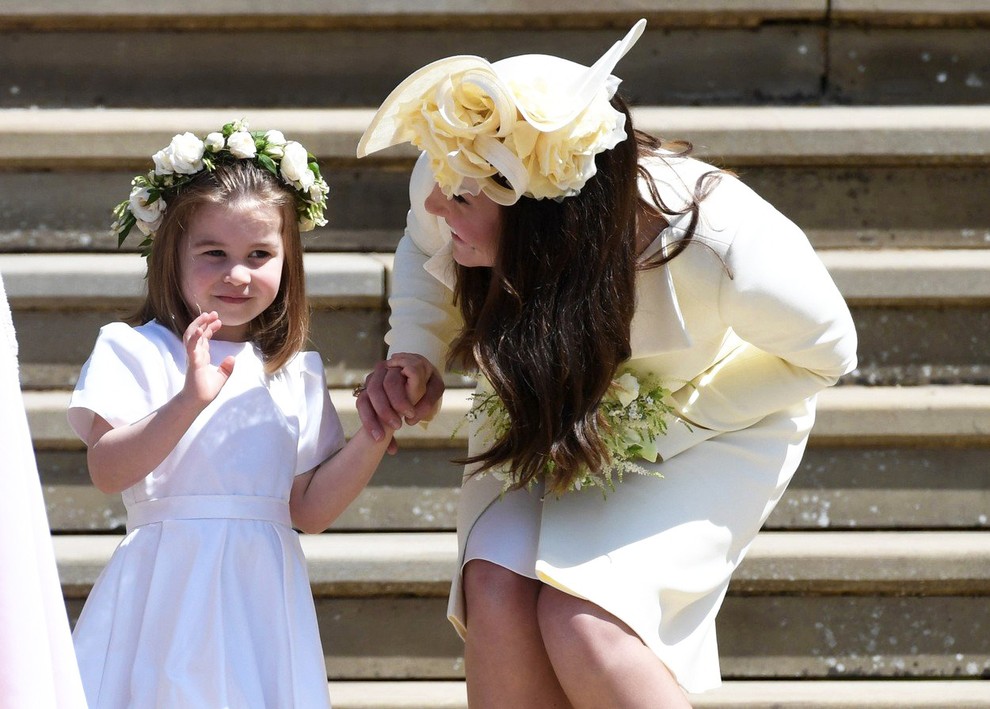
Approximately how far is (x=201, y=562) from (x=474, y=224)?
74 centimetres

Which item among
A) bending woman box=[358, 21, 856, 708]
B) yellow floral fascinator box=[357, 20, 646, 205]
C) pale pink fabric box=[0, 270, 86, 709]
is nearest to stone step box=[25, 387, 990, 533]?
bending woman box=[358, 21, 856, 708]

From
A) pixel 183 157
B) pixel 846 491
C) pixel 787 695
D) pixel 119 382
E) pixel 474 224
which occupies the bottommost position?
pixel 787 695

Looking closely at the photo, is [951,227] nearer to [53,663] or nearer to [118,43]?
[118,43]

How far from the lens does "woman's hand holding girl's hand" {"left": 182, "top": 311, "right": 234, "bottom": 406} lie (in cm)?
195

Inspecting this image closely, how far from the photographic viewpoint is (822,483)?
9.78ft

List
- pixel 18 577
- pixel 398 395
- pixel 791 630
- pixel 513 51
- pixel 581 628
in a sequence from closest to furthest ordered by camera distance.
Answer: pixel 18 577 < pixel 581 628 < pixel 398 395 < pixel 791 630 < pixel 513 51

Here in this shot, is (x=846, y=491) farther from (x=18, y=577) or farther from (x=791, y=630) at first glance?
(x=18, y=577)

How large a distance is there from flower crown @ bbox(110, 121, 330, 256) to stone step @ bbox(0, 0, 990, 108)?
105 centimetres

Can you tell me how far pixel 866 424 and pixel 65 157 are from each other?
2137 millimetres

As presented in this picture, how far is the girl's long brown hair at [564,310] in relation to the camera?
1939 mm

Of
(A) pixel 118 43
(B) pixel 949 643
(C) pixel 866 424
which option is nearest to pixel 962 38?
(C) pixel 866 424

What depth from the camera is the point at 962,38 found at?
328 centimetres

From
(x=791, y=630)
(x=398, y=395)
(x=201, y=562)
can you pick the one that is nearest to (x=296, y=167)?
(x=398, y=395)

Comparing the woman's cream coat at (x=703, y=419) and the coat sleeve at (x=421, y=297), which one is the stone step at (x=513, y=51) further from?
the woman's cream coat at (x=703, y=419)
